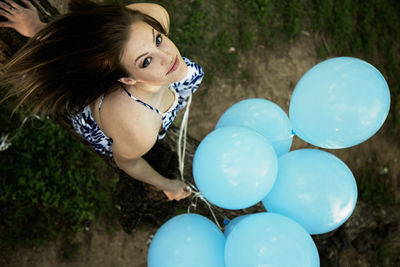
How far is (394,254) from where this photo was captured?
11.5 ft

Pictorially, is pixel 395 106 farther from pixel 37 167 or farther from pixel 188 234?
pixel 37 167

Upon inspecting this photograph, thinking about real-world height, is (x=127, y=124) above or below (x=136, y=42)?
below

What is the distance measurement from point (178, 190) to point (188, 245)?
59 centimetres

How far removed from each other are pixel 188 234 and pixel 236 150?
525mm

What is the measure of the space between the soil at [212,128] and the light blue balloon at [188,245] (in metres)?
1.65

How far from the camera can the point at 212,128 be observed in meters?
3.54

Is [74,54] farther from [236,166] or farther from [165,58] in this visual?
[236,166]

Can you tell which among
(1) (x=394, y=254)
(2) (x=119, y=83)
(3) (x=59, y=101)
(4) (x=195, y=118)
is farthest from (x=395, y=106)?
(3) (x=59, y=101)

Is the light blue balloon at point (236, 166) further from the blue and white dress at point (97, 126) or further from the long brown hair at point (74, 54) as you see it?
the long brown hair at point (74, 54)

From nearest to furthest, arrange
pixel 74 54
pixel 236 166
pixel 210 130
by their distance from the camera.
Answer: pixel 74 54
pixel 236 166
pixel 210 130

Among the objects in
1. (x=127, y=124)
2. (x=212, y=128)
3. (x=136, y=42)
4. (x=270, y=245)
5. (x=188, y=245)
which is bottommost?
(x=212, y=128)

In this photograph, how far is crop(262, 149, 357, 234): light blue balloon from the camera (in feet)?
4.90

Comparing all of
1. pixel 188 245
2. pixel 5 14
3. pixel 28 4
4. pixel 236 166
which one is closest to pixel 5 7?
pixel 5 14

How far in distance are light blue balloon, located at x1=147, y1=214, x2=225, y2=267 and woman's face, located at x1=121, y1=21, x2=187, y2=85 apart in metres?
0.77
